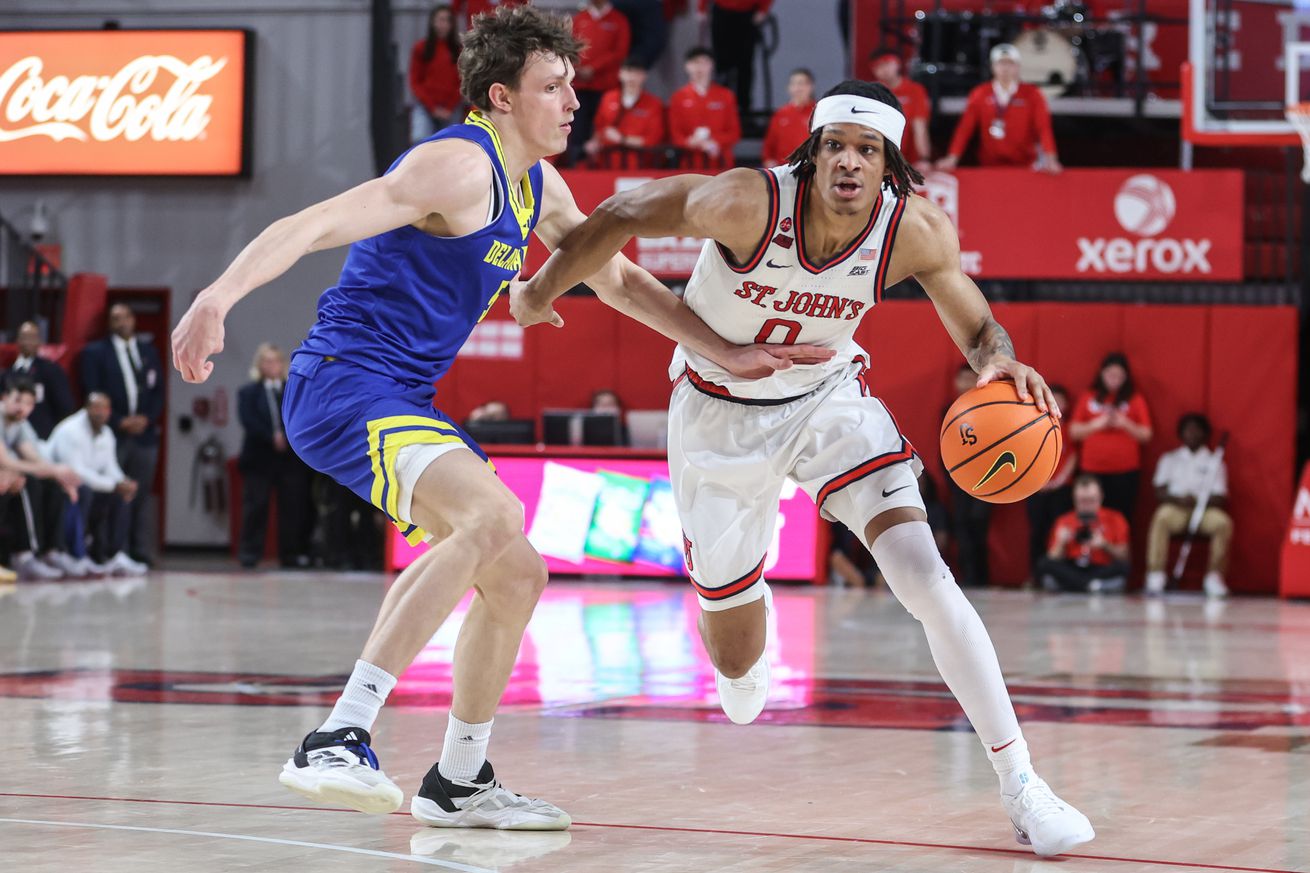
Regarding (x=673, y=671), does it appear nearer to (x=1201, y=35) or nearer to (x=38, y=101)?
(x=1201, y=35)

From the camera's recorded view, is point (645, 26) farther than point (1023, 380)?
Yes

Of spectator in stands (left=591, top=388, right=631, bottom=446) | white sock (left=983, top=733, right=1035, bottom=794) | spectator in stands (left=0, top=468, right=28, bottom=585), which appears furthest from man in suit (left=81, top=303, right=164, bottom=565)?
white sock (left=983, top=733, right=1035, bottom=794)

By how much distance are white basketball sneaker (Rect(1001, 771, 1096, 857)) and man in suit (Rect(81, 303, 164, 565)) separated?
11.5 m

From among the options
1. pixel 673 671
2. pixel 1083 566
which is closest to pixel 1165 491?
pixel 1083 566

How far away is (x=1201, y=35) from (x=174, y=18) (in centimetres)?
1115

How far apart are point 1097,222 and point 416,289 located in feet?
36.8

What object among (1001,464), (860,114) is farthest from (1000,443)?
(860,114)

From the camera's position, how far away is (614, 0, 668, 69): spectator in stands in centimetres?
1659

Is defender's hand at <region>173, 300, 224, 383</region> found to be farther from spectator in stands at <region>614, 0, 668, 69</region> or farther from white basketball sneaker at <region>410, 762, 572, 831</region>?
spectator in stands at <region>614, 0, 668, 69</region>

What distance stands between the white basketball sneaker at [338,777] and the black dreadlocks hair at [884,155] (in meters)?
1.95

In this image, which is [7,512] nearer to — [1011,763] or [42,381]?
[42,381]

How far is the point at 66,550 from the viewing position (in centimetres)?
1385

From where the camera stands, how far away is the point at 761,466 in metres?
4.98

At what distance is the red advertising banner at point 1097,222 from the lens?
14547mm
